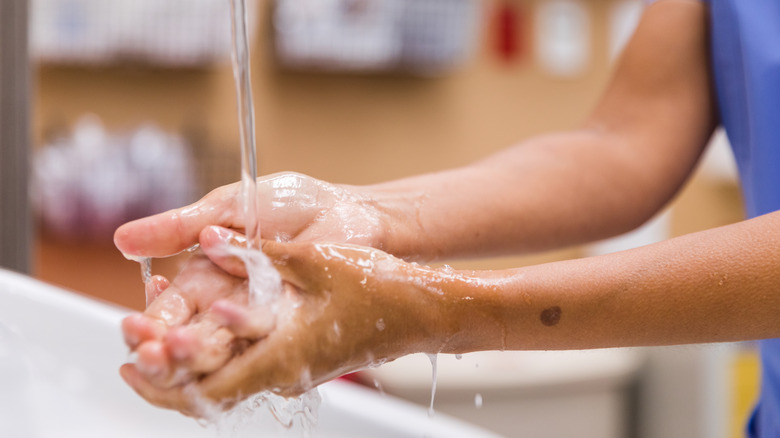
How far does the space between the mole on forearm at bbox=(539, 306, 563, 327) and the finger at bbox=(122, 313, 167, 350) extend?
0.87 feet

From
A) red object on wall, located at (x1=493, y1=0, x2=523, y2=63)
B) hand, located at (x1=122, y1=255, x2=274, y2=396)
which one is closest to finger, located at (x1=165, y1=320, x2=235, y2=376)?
hand, located at (x1=122, y1=255, x2=274, y2=396)

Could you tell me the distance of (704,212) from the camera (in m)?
2.56

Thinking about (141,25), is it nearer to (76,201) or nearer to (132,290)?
(76,201)

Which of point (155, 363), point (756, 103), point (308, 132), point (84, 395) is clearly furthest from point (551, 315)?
point (308, 132)

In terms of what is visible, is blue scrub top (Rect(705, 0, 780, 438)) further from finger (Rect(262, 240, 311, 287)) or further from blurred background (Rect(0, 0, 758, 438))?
blurred background (Rect(0, 0, 758, 438))

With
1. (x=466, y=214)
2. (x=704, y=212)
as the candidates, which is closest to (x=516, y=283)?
(x=466, y=214)

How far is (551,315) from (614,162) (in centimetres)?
40

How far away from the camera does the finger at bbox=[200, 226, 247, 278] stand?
0.62 metres

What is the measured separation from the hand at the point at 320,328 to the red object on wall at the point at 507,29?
1836 millimetres

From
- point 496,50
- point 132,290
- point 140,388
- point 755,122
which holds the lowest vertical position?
point 132,290

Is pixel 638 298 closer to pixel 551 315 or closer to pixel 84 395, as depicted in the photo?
pixel 551 315

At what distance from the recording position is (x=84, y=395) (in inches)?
37.5

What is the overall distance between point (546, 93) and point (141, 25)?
1.24 m

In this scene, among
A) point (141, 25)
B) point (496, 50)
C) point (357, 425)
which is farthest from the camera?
point (496, 50)
